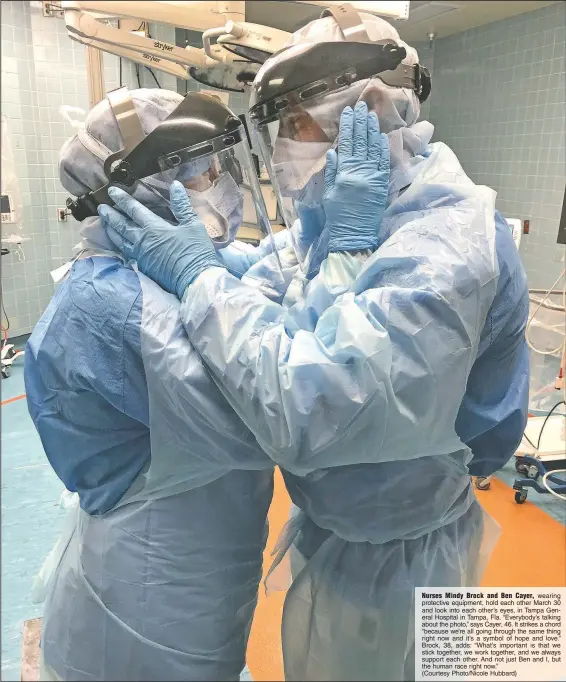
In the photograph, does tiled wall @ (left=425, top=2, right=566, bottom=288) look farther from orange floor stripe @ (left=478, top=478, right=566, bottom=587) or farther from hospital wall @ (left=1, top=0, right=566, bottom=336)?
orange floor stripe @ (left=478, top=478, right=566, bottom=587)

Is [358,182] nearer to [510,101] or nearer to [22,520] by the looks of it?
[510,101]

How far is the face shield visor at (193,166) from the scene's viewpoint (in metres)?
0.84

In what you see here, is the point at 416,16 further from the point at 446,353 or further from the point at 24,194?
the point at 24,194

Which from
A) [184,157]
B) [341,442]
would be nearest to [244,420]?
[341,442]

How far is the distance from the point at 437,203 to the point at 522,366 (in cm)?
33

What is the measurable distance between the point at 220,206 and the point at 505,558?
107 centimetres

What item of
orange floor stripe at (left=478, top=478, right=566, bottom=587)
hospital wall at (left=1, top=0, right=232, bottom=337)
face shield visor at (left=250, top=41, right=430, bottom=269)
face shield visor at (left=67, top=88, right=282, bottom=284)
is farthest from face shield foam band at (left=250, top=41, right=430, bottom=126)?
orange floor stripe at (left=478, top=478, right=566, bottom=587)

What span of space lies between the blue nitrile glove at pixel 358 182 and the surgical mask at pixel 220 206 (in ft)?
0.64

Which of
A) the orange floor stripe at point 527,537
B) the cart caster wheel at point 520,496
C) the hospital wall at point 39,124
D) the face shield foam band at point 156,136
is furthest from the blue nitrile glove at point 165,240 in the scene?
the cart caster wheel at point 520,496

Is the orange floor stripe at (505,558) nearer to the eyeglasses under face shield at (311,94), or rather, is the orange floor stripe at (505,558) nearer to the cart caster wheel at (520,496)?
the cart caster wheel at (520,496)

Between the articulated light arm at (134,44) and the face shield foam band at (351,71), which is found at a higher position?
the articulated light arm at (134,44)

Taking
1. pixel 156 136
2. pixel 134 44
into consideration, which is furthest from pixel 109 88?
pixel 156 136

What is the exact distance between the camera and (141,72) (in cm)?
106

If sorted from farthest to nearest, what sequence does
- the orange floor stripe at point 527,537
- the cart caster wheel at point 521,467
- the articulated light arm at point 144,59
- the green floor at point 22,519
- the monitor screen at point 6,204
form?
the cart caster wheel at point 521,467, the orange floor stripe at point 527,537, the articulated light arm at point 144,59, the green floor at point 22,519, the monitor screen at point 6,204
